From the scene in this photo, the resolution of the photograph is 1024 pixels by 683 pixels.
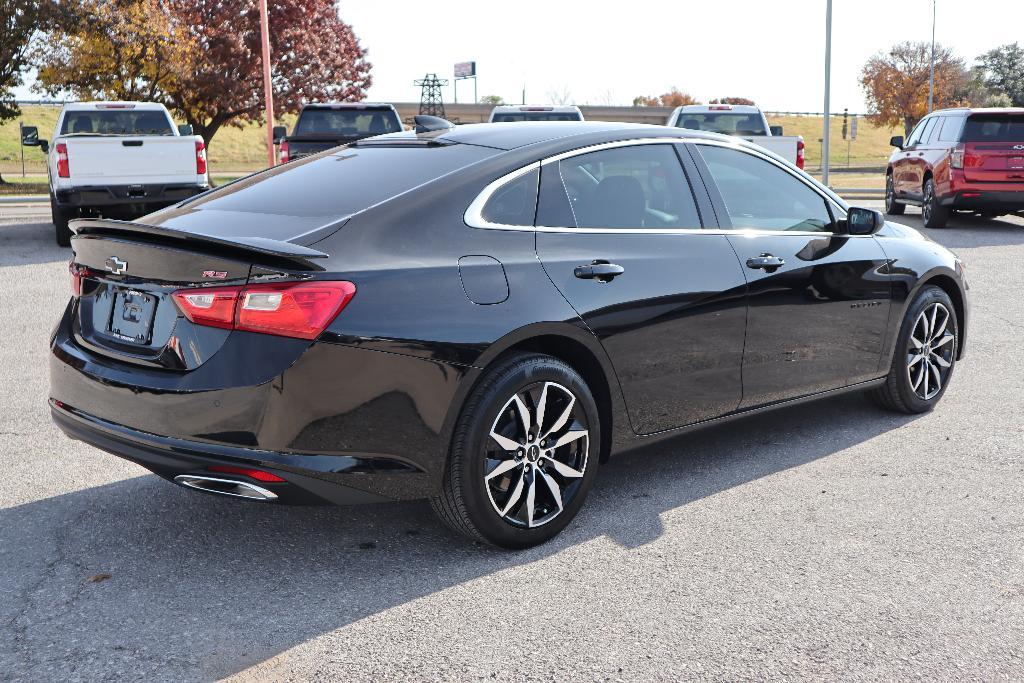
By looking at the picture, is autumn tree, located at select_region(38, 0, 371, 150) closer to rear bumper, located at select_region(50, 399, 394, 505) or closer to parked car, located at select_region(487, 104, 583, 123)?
parked car, located at select_region(487, 104, 583, 123)

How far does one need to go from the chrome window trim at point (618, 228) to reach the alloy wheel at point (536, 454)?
641mm

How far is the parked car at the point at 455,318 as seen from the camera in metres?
3.69

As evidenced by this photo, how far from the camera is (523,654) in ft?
11.1

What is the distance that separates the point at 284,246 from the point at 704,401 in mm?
2132

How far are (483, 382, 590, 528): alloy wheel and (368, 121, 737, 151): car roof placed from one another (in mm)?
1097

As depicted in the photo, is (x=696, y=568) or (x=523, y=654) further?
(x=696, y=568)

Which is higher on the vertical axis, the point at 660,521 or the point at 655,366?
the point at 655,366

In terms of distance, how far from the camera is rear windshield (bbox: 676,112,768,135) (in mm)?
20719

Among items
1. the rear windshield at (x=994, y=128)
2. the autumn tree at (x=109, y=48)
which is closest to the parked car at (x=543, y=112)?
the rear windshield at (x=994, y=128)

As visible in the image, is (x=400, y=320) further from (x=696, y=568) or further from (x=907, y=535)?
(x=907, y=535)

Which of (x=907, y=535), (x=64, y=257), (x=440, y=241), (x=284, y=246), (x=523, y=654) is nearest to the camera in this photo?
(x=523, y=654)

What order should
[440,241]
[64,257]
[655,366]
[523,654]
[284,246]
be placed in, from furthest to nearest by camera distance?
[64,257] → [655,366] → [440,241] → [284,246] → [523,654]

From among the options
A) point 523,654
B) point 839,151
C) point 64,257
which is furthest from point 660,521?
point 839,151

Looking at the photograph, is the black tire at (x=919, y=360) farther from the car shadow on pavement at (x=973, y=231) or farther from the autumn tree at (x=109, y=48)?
the autumn tree at (x=109, y=48)
